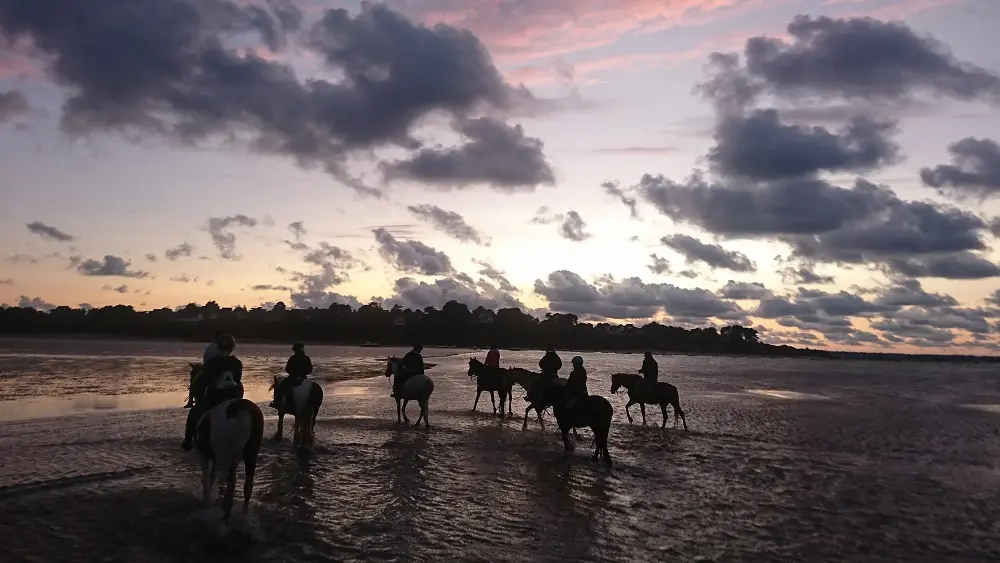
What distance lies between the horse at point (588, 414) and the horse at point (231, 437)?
7.55 metres

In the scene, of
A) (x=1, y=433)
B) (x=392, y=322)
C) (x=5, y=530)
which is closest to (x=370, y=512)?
(x=5, y=530)

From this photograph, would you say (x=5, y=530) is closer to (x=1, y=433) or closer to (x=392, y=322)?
(x=1, y=433)

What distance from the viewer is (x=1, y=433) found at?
15.5 meters

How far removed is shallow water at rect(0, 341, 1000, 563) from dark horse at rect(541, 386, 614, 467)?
547 mm

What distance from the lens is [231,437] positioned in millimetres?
8141

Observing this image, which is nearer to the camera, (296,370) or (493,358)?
(296,370)

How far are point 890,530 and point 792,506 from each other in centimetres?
152

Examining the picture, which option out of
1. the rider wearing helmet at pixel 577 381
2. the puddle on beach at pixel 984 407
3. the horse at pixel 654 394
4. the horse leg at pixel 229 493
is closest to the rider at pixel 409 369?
the rider wearing helmet at pixel 577 381

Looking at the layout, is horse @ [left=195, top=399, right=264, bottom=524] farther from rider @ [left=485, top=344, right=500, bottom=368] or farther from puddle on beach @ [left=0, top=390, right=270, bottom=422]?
rider @ [left=485, top=344, right=500, bottom=368]

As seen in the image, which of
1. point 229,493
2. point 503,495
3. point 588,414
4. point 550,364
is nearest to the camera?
point 229,493

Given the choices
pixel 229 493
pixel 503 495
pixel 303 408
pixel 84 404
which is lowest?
pixel 84 404

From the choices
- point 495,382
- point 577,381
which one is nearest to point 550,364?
point 577,381

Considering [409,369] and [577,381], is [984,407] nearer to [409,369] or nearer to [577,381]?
[577,381]

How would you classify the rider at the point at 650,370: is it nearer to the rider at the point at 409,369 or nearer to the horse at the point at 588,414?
the horse at the point at 588,414
